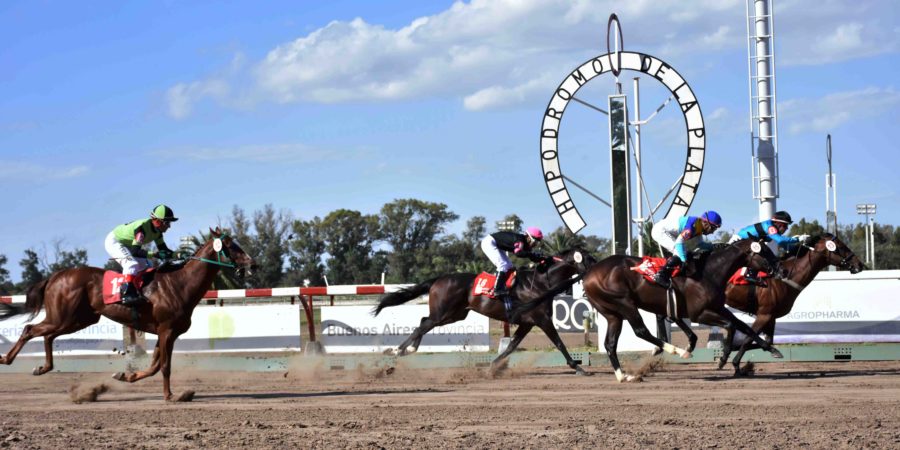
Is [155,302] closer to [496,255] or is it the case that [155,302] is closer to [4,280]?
[496,255]

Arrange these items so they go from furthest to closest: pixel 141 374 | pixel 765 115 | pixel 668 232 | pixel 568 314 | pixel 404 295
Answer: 1. pixel 568 314
2. pixel 765 115
3. pixel 404 295
4. pixel 668 232
5. pixel 141 374

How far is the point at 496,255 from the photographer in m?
14.5

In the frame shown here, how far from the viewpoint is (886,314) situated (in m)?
16.0

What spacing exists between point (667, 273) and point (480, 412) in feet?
13.6

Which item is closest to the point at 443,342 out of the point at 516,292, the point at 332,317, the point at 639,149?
the point at 332,317

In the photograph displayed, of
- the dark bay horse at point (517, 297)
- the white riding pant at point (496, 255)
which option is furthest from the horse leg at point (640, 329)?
the white riding pant at point (496, 255)

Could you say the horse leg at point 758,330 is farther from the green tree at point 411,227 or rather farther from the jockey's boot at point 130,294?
the green tree at point 411,227

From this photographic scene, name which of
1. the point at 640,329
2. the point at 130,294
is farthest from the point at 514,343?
the point at 130,294

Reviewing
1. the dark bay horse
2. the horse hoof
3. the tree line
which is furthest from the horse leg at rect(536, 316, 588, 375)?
the tree line

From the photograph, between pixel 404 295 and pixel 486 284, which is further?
pixel 404 295

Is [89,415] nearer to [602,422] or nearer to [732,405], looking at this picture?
[602,422]

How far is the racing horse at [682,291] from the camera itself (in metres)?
12.8

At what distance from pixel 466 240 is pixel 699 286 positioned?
183 ft

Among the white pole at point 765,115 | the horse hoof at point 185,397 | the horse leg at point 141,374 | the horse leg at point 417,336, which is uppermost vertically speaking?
the white pole at point 765,115
